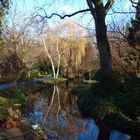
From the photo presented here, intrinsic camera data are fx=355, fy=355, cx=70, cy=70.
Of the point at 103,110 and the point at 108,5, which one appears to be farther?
the point at 108,5

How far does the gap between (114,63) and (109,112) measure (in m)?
14.7

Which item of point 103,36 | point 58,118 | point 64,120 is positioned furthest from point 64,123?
point 103,36

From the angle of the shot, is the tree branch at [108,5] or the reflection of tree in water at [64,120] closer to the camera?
the reflection of tree in water at [64,120]

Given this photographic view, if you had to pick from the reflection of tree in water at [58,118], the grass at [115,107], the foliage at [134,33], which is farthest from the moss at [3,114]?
the foliage at [134,33]

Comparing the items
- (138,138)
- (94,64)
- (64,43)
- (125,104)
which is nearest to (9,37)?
(64,43)

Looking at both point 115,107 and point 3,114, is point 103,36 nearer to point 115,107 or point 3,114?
point 115,107

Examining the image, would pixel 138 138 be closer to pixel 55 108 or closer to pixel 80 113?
pixel 80 113

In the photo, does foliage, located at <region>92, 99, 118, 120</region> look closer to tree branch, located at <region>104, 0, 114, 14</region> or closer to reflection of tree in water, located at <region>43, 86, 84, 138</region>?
reflection of tree in water, located at <region>43, 86, 84, 138</region>

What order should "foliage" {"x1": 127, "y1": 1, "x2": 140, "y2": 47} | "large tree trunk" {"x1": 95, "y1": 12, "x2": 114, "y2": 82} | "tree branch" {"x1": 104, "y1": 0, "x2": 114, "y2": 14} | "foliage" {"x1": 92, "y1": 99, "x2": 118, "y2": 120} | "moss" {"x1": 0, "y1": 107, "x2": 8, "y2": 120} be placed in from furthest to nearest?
"foliage" {"x1": 127, "y1": 1, "x2": 140, "y2": 47}
"tree branch" {"x1": 104, "y1": 0, "x2": 114, "y2": 14}
"large tree trunk" {"x1": 95, "y1": 12, "x2": 114, "y2": 82}
"foliage" {"x1": 92, "y1": 99, "x2": 118, "y2": 120}
"moss" {"x1": 0, "y1": 107, "x2": 8, "y2": 120}

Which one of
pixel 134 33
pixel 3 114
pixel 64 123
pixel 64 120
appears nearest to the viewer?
pixel 3 114

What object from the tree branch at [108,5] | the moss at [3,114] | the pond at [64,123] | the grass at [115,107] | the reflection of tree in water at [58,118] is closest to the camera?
the moss at [3,114]

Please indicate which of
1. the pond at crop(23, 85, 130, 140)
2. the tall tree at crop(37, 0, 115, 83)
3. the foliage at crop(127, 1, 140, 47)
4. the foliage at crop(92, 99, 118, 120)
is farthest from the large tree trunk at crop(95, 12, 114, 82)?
the foliage at crop(127, 1, 140, 47)

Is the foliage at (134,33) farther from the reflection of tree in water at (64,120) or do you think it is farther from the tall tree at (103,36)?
the reflection of tree in water at (64,120)

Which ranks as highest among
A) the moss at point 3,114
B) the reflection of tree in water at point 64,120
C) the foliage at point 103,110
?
the moss at point 3,114
